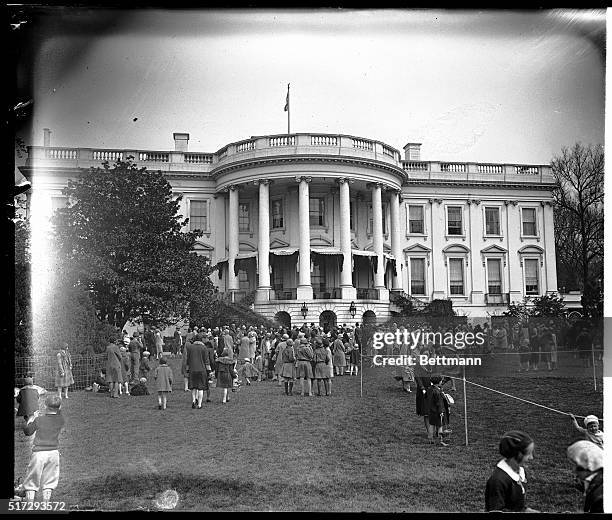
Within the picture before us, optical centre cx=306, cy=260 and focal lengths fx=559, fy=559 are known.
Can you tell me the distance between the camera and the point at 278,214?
14.1 ft

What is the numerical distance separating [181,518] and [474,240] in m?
2.71

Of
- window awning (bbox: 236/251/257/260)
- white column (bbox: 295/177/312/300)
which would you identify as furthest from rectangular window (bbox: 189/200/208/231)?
white column (bbox: 295/177/312/300)

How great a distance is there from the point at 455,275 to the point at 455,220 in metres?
0.44

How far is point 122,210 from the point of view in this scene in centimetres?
399

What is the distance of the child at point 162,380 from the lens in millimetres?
3727

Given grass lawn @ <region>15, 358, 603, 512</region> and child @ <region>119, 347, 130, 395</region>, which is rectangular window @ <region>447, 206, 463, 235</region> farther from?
child @ <region>119, 347, 130, 395</region>

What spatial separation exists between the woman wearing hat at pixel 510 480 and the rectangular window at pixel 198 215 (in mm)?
2474

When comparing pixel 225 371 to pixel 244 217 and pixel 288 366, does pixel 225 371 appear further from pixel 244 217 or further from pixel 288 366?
pixel 244 217

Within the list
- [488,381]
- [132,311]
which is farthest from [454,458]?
[132,311]

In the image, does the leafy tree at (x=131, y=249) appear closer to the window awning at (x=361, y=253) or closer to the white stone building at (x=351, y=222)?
the white stone building at (x=351, y=222)

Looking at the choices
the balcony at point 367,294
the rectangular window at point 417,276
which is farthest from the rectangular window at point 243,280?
the rectangular window at point 417,276

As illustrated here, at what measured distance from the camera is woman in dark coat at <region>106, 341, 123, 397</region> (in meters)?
3.72

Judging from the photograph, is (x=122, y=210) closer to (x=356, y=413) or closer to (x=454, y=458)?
(x=356, y=413)

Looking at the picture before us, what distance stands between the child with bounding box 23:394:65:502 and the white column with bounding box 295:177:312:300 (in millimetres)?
1823
